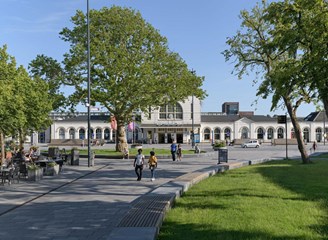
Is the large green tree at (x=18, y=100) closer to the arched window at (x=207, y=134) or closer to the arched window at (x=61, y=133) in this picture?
the arched window at (x=61, y=133)

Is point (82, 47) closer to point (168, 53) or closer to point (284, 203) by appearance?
point (168, 53)

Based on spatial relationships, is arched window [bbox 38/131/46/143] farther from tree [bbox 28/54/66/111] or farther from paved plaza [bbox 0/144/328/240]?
paved plaza [bbox 0/144/328/240]

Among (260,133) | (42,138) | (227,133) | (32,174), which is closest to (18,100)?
(32,174)

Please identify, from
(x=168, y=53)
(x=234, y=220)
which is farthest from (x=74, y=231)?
(x=168, y=53)

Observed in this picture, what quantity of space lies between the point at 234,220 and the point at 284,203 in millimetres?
2545

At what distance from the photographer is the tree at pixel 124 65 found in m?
35.8

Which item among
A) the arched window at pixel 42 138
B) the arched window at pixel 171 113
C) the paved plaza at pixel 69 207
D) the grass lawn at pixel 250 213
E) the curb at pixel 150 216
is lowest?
the paved plaza at pixel 69 207

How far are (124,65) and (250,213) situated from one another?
90.6ft

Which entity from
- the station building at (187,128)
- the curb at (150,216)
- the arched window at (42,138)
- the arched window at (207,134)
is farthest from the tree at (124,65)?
the arched window at (42,138)

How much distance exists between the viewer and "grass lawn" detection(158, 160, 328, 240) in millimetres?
7527

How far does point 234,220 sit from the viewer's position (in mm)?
8617

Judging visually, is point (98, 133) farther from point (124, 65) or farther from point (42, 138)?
point (124, 65)

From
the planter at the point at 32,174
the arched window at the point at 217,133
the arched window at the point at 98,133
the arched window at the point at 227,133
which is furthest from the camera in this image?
the arched window at the point at 98,133

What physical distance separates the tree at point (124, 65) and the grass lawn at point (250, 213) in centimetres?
2272
